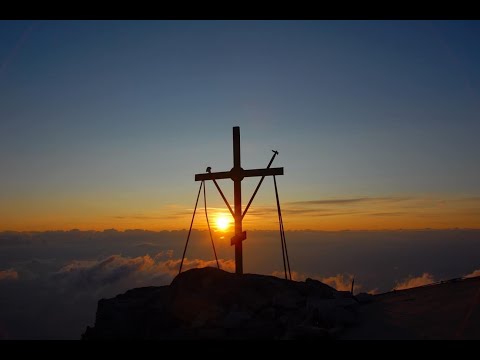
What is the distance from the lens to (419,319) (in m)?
10.9

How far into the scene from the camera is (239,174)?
53.9ft

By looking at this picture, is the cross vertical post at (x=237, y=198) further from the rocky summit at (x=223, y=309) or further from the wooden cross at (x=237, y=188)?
the rocky summit at (x=223, y=309)

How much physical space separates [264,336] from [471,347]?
11027 mm

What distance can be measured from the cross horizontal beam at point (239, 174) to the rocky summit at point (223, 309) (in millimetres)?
3542

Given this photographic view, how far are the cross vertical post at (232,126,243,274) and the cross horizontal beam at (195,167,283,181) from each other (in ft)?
0.33

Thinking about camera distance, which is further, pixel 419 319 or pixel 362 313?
pixel 362 313

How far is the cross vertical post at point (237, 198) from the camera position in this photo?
53.1ft

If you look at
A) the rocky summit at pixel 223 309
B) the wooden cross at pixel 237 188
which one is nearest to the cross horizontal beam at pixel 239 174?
the wooden cross at pixel 237 188

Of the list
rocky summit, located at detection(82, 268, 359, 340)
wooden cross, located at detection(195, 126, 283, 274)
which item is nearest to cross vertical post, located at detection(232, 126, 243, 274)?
wooden cross, located at detection(195, 126, 283, 274)

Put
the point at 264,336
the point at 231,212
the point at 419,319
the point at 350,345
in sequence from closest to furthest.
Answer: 1. the point at 350,345
2. the point at 419,319
3. the point at 264,336
4. the point at 231,212

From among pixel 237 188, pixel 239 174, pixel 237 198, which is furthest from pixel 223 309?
pixel 239 174
